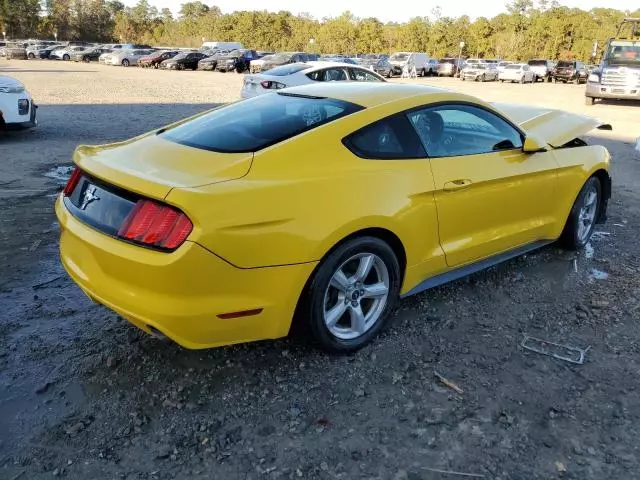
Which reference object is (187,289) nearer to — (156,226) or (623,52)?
(156,226)

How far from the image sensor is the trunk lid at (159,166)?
107 inches

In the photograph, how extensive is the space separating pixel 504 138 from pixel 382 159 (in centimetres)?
129

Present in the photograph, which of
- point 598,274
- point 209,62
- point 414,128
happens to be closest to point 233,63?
point 209,62

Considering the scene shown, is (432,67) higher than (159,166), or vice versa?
(432,67)

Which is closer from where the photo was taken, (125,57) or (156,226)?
(156,226)

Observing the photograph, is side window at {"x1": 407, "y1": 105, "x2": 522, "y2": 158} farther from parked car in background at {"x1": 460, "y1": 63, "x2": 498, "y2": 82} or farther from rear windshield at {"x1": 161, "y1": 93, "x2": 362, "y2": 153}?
parked car in background at {"x1": 460, "y1": 63, "x2": 498, "y2": 82}

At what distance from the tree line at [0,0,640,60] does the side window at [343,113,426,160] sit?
187 feet

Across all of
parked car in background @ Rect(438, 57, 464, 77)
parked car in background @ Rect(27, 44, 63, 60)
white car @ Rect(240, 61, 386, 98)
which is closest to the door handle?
white car @ Rect(240, 61, 386, 98)

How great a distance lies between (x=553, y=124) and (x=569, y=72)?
38.8m

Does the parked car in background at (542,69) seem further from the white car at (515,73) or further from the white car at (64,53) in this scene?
the white car at (64,53)

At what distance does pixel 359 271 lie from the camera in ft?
10.7

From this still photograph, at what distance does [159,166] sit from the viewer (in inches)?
115

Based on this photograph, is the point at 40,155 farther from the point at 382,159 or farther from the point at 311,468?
the point at 311,468

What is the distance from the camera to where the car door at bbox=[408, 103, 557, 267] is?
3594 mm
